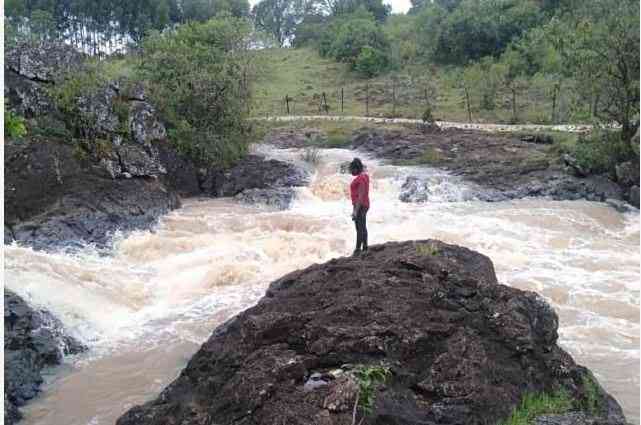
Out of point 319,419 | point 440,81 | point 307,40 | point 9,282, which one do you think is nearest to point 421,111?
point 440,81

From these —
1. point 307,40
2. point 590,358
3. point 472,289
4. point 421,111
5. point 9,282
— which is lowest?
point 590,358

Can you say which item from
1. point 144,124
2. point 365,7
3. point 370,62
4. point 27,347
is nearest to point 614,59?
point 144,124

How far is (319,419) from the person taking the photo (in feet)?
15.6

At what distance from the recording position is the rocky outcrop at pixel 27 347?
27.5 feet

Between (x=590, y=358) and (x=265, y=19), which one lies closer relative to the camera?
(x=590, y=358)

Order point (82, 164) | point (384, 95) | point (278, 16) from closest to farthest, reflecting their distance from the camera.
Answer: point (82, 164), point (384, 95), point (278, 16)

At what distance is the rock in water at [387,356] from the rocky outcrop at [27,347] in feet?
10.3

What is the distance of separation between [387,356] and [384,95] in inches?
1558

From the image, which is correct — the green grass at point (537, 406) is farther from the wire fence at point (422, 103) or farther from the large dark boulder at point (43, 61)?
the wire fence at point (422, 103)

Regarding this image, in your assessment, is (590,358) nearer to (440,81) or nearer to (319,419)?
(319,419)

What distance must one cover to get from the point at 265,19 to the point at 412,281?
3509 inches

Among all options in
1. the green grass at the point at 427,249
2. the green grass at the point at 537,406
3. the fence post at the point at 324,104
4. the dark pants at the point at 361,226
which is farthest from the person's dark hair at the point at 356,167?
the fence post at the point at 324,104

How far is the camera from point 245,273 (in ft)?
43.6

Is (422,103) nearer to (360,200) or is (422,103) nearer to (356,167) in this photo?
(360,200)
